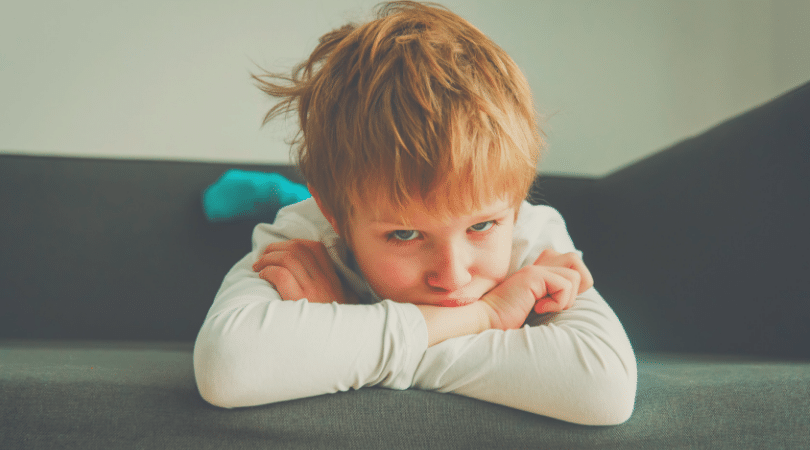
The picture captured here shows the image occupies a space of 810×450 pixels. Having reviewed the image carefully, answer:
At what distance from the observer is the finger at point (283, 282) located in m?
0.54

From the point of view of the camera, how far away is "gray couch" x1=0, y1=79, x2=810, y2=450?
427 mm

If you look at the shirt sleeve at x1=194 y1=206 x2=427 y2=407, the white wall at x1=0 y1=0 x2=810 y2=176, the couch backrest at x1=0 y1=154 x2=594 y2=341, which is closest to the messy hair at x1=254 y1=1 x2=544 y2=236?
the shirt sleeve at x1=194 y1=206 x2=427 y2=407

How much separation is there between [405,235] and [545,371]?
0.18 m

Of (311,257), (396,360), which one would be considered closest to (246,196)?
(311,257)

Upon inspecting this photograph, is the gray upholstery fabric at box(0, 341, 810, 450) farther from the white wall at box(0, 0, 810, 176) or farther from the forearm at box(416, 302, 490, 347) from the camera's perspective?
the white wall at box(0, 0, 810, 176)

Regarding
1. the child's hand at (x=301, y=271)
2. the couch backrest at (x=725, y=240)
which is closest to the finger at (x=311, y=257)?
the child's hand at (x=301, y=271)

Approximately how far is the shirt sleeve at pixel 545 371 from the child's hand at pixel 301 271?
0.17 meters

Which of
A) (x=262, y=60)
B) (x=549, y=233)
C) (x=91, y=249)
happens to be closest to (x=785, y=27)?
(x=549, y=233)

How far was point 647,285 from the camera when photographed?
3.00 ft

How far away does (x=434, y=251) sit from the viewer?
1.67ft

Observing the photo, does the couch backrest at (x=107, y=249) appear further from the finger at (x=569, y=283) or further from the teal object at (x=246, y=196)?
the finger at (x=569, y=283)

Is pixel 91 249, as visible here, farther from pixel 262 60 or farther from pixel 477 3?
pixel 477 3

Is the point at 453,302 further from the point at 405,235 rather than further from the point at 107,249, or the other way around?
the point at 107,249

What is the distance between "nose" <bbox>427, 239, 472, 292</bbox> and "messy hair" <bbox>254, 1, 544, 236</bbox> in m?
0.04
